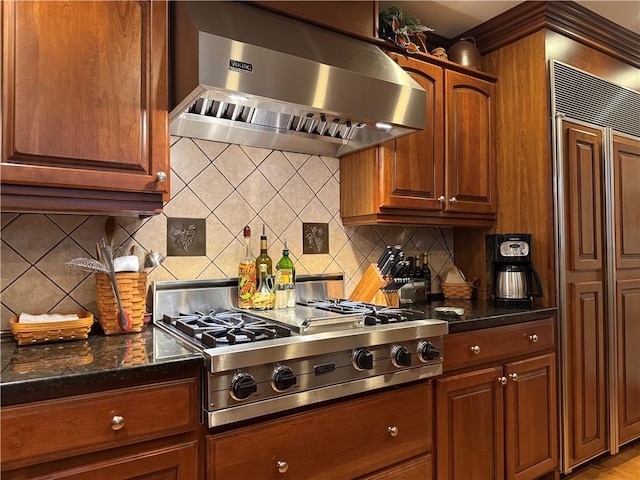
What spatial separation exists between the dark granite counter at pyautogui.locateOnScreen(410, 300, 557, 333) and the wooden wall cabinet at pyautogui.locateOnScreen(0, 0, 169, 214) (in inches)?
49.3

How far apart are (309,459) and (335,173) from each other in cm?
141

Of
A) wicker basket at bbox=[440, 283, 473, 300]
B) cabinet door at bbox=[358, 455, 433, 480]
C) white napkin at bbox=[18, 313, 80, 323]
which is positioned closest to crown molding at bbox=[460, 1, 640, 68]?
wicker basket at bbox=[440, 283, 473, 300]

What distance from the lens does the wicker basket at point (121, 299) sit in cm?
155

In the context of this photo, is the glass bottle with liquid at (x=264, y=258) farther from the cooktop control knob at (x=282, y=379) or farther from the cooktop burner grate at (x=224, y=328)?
the cooktop control knob at (x=282, y=379)

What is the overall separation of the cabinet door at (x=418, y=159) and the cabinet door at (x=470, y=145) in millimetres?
67

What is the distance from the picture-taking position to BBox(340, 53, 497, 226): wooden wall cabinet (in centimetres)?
215

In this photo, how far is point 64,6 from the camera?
1.36 meters

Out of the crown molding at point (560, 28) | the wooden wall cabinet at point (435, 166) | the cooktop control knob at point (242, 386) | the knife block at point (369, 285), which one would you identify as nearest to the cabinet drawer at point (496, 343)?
the knife block at point (369, 285)

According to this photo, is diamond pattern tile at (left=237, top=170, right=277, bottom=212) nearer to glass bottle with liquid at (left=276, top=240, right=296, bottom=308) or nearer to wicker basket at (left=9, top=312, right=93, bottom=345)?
glass bottle with liquid at (left=276, top=240, right=296, bottom=308)

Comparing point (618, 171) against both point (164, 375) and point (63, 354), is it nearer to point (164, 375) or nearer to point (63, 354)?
point (164, 375)

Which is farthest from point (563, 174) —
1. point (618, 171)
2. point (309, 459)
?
point (309, 459)

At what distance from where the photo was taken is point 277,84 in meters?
1.54

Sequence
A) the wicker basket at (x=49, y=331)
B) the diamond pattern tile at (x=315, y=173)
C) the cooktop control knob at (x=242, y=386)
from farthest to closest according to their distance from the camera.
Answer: the diamond pattern tile at (x=315, y=173)
the wicker basket at (x=49, y=331)
the cooktop control knob at (x=242, y=386)

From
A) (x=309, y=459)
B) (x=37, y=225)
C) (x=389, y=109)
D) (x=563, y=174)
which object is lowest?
(x=309, y=459)
